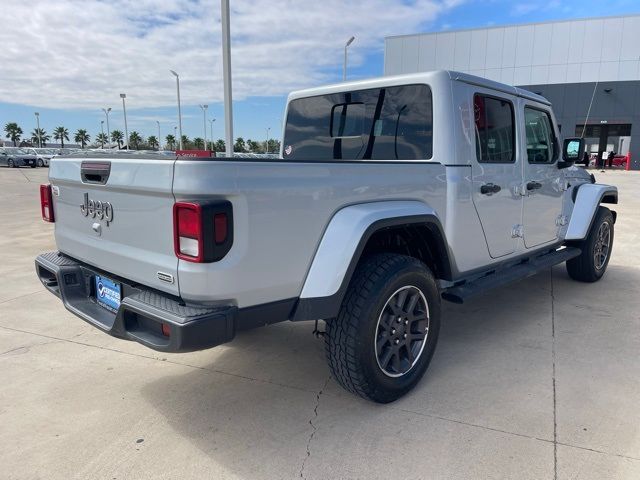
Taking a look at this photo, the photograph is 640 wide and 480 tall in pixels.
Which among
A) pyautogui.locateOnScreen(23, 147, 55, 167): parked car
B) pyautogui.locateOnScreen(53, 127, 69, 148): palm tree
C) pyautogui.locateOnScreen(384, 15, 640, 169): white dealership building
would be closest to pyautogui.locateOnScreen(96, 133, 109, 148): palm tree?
pyautogui.locateOnScreen(53, 127, 69, 148): palm tree

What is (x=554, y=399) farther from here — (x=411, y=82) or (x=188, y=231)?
(x=188, y=231)

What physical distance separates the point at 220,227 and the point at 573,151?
393cm

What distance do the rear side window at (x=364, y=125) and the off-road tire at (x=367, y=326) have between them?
0.94 meters

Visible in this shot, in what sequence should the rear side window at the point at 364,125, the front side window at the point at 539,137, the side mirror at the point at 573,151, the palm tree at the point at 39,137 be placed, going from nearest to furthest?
the rear side window at the point at 364,125 < the front side window at the point at 539,137 < the side mirror at the point at 573,151 < the palm tree at the point at 39,137

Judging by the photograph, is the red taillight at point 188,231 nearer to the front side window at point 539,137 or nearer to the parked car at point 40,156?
the front side window at point 539,137

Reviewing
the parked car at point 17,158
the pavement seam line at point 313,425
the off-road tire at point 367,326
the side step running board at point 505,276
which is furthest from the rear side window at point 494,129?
the parked car at point 17,158

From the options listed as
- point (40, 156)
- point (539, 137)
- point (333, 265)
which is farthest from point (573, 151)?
point (40, 156)

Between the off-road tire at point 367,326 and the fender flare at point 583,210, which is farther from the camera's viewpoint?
the fender flare at point 583,210

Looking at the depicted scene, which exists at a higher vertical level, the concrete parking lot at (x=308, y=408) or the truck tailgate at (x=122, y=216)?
the truck tailgate at (x=122, y=216)

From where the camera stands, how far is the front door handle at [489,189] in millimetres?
3437

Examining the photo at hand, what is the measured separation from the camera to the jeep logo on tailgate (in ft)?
8.57

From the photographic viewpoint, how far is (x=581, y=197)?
512 cm

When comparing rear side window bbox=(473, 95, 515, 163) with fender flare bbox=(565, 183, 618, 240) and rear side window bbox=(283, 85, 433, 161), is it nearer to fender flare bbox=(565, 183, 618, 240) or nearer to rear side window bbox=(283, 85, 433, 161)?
rear side window bbox=(283, 85, 433, 161)

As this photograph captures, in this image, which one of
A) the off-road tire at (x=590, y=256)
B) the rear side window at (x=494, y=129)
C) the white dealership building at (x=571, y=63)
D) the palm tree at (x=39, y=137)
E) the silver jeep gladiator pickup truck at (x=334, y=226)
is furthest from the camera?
the palm tree at (x=39, y=137)
